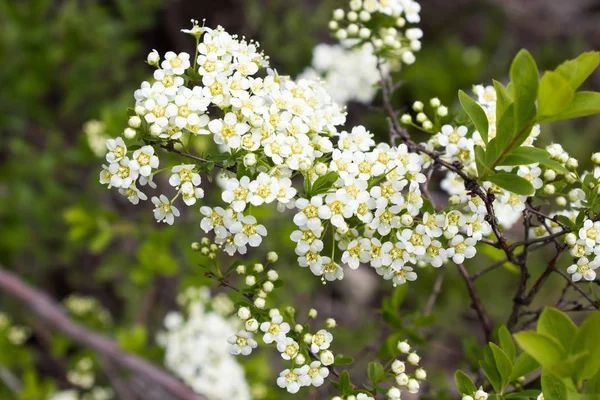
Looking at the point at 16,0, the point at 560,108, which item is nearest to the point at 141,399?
the point at 16,0

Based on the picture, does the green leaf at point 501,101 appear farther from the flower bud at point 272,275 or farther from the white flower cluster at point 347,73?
the white flower cluster at point 347,73

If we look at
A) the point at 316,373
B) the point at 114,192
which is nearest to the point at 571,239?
the point at 316,373

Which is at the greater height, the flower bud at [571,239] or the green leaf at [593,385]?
the flower bud at [571,239]

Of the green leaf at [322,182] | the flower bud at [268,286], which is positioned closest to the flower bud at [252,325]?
the flower bud at [268,286]

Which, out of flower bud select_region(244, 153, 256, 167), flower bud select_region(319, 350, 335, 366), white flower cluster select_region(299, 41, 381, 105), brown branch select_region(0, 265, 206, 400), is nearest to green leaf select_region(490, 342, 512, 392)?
flower bud select_region(319, 350, 335, 366)

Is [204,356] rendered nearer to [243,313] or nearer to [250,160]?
[243,313]

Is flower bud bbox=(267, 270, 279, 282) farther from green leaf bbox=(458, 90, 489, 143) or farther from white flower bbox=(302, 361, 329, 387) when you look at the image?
green leaf bbox=(458, 90, 489, 143)
